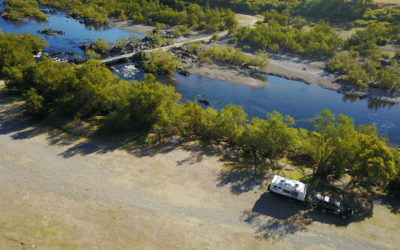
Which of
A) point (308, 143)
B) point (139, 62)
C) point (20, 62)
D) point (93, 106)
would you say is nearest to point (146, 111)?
point (93, 106)

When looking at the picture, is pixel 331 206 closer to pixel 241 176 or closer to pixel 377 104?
pixel 241 176

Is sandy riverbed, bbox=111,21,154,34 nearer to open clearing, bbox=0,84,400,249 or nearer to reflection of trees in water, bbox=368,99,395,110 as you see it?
reflection of trees in water, bbox=368,99,395,110

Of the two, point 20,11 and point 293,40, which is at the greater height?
point 20,11

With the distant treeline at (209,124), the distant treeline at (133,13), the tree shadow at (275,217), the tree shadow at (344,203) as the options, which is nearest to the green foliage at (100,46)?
the distant treeline at (209,124)

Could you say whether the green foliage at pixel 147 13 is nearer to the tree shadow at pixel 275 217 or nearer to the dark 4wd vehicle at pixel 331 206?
the tree shadow at pixel 275 217

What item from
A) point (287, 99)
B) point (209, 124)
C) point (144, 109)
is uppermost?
point (144, 109)

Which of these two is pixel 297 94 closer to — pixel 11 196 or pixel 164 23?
pixel 11 196

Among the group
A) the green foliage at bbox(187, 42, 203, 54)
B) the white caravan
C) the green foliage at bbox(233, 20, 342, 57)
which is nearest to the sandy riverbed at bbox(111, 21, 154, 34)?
the green foliage at bbox(187, 42, 203, 54)

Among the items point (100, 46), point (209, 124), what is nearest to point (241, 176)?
point (209, 124)
